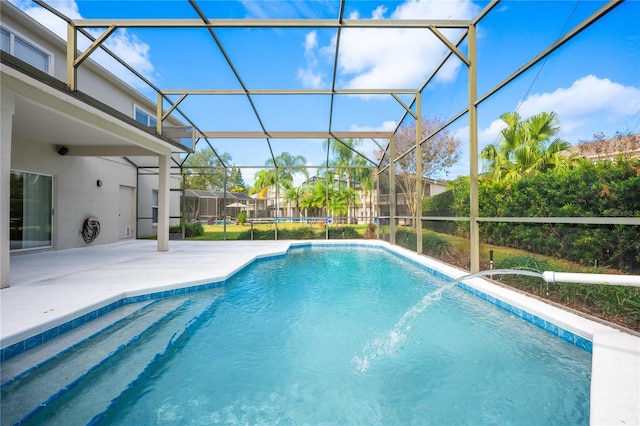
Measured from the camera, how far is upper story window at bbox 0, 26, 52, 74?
5.91 m

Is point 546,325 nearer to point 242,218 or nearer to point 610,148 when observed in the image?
point 610,148

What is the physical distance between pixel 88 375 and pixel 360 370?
81.3 inches

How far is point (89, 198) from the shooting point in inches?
348

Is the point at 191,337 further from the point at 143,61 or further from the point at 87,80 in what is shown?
the point at 87,80

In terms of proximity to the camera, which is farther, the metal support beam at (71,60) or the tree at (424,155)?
the tree at (424,155)

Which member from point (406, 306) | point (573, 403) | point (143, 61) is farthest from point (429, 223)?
point (143, 61)

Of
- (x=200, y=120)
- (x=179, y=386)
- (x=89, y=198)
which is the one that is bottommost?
(x=179, y=386)

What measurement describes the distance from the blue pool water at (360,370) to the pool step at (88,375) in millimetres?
139

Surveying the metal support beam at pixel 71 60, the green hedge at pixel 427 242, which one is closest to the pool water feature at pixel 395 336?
the green hedge at pixel 427 242

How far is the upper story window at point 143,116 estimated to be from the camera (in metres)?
10.6

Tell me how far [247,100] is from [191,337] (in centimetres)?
694

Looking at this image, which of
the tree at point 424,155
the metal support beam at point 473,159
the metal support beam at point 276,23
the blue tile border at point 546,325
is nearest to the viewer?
the blue tile border at point 546,325

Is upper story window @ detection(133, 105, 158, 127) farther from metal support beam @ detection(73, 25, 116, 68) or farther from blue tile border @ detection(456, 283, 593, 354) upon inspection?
blue tile border @ detection(456, 283, 593, 354)

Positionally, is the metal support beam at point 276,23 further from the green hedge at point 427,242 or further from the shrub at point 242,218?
the shrub at point 242,218
